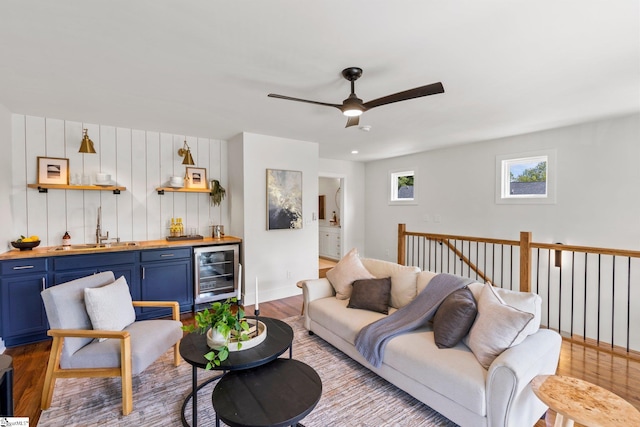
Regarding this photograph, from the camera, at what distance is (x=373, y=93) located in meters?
2.81

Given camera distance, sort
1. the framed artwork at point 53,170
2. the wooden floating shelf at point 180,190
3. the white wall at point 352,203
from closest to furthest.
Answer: the framed artwork at point 53,170 < the wooden floating shelf at point 180,190 < the white wall at point 352,203

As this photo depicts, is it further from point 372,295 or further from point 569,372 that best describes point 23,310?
point 569,372

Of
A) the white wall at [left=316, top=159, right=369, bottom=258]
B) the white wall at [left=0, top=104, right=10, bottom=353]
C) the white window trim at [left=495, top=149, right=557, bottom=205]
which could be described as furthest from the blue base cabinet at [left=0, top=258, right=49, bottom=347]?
the white window trim at [left=495, top=149, right=557, bottom=205]

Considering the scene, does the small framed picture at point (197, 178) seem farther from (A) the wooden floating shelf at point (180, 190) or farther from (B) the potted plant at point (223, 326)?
(B) the potted plant at point (223, 326)

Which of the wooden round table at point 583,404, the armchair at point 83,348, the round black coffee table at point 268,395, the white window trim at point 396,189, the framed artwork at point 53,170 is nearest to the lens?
the wooden round table at point 583,404

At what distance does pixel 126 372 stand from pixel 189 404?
0.50 meters

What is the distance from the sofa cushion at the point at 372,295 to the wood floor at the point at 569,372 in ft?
4.36

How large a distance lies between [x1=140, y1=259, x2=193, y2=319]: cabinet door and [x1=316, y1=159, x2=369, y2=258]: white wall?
148 inches

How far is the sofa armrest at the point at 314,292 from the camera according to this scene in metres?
3.28

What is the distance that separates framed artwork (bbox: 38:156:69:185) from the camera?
3.62 metres

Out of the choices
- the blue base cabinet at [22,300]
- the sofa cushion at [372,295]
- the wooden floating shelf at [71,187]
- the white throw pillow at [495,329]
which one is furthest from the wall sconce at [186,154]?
the white throw pillow at [495,329]

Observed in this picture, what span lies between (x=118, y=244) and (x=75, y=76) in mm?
2103

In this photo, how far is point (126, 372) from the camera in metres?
2.02

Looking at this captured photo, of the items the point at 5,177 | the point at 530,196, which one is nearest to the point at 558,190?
the point at 530,196
